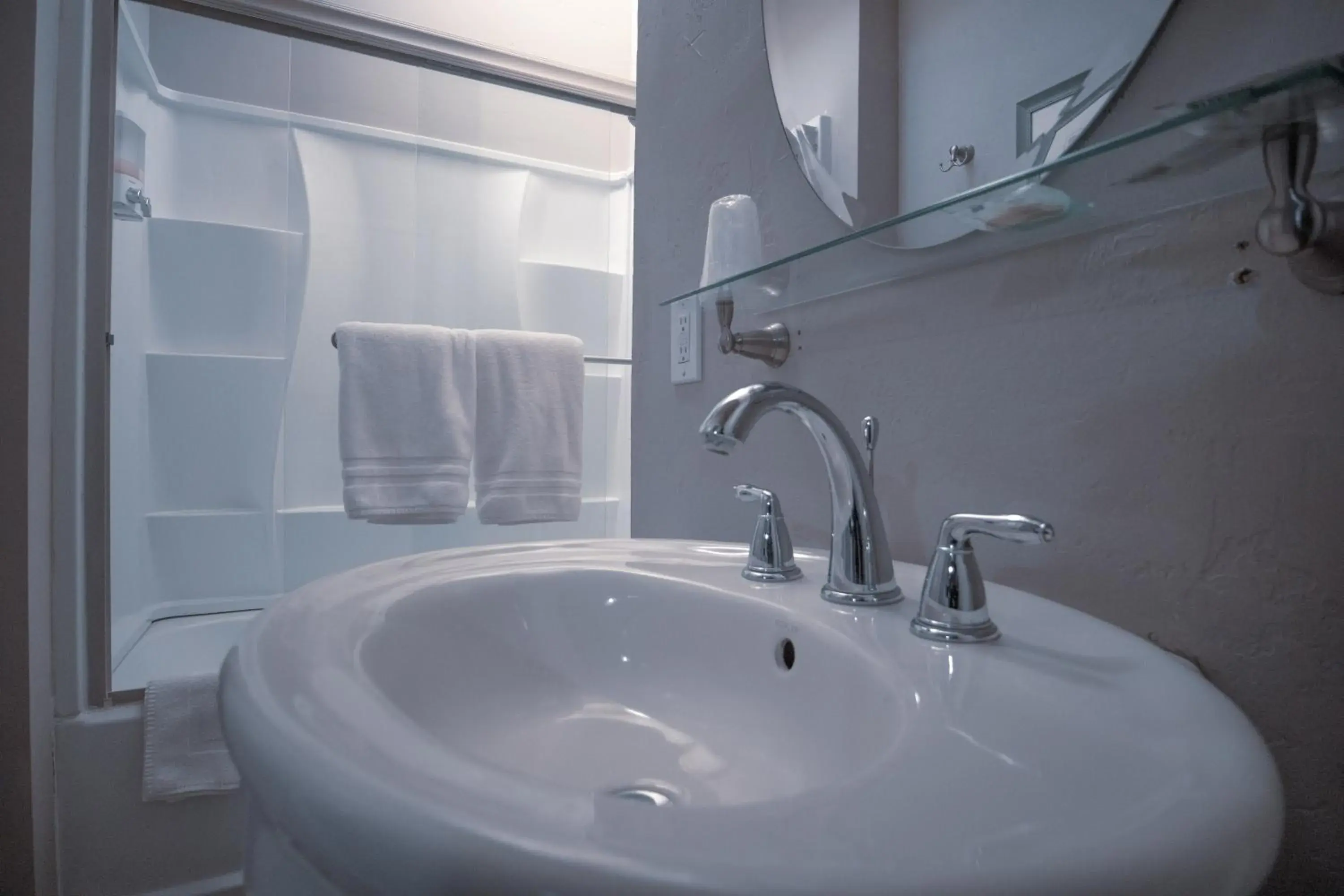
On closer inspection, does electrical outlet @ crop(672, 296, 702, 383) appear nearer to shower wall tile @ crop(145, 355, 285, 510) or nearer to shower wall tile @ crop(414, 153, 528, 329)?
shower wall tile @ crop(414, 153, 528, 329)

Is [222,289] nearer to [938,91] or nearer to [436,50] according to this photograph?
[436,50]

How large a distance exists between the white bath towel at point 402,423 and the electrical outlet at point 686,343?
1.97ft

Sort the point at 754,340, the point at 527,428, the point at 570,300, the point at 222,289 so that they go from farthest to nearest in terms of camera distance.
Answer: the point at 570,300
the point at 222,289
the point at 527,428
the point at 754,340

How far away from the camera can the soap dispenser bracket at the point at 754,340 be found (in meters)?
0.79

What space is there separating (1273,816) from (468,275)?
6.07 feet

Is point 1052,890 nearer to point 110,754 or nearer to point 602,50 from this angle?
point 110,754

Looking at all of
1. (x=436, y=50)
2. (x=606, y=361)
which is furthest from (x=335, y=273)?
(x=606, y=361)

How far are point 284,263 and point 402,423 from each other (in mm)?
685

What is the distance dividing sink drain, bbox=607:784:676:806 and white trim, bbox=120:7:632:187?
1.72 meters

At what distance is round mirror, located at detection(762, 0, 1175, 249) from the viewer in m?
0.51

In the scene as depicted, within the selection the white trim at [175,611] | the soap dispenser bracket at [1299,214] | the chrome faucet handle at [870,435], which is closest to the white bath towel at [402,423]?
the white trim at [175,611]

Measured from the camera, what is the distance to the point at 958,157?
61cm

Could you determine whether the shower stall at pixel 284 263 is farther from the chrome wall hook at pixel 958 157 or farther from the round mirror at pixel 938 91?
the chrome wall hook at pixel 958 157

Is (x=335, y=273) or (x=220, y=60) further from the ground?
(x=220, y=60)
